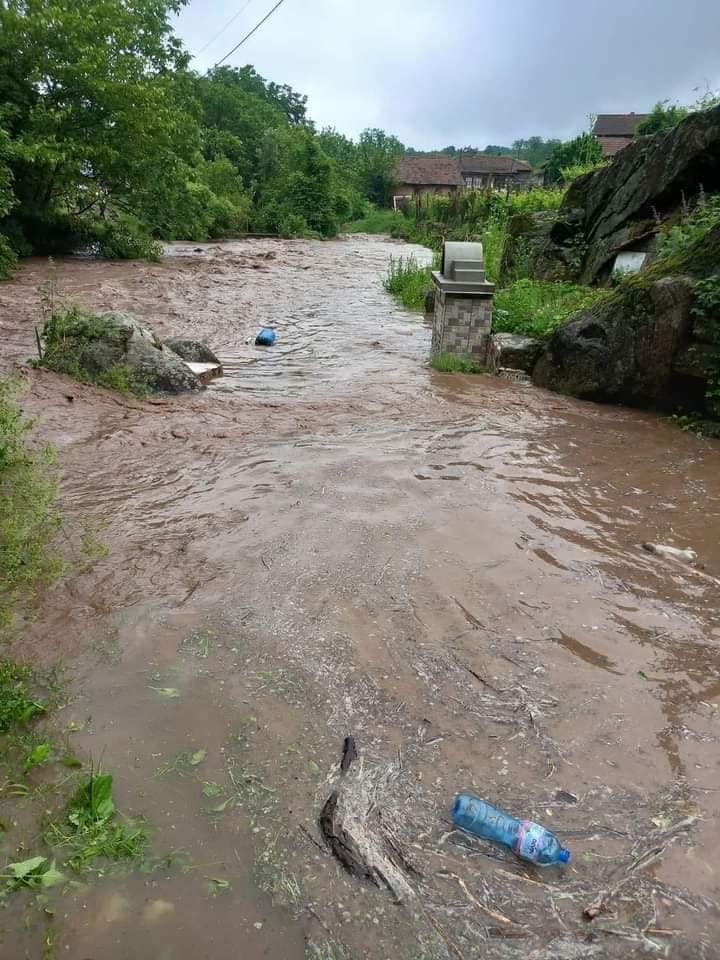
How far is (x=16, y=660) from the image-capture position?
3.00m

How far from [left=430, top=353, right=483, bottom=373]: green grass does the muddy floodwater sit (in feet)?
8.50

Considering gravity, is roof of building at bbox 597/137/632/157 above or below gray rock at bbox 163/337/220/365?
above

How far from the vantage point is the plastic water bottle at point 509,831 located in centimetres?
217

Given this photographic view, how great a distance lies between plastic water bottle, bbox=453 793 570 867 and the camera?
2.17 m

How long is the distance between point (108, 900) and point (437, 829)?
3.65ft

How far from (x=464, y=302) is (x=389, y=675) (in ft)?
22.8

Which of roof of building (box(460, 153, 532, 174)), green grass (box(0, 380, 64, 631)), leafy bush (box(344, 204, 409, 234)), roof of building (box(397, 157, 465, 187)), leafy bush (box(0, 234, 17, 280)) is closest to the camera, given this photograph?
green grass (box(0, 380, 64, 631))

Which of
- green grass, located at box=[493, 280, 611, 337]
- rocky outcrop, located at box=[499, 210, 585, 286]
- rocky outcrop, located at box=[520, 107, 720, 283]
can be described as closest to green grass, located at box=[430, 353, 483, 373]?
green grass, located at box=[493, 280, 611, 337]

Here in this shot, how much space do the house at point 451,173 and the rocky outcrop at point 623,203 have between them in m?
45.1

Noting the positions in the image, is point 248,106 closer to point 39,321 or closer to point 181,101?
point 181,101

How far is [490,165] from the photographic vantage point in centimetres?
5962

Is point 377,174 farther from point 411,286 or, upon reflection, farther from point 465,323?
point 465,323

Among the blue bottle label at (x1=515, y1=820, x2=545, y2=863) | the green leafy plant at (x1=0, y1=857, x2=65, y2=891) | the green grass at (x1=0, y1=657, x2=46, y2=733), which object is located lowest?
the green leafy plant at (x1=0, y1=857, x2=65, y2=891)

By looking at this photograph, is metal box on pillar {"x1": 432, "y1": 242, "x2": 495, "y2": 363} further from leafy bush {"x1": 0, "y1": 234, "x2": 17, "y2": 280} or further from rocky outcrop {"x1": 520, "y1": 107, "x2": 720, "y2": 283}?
leafy bush {"x1": 0, "y1": 234, "x2": 17, "y2": 280}
